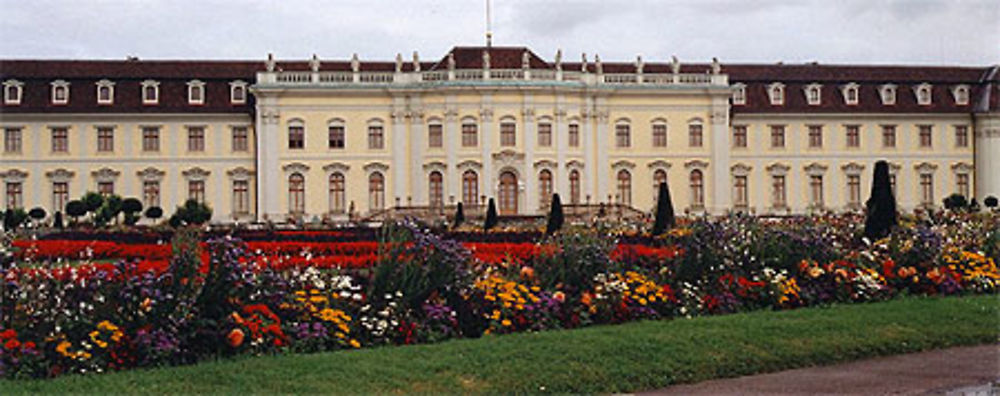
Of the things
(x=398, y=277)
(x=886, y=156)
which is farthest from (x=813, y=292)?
(x=886, y=156)

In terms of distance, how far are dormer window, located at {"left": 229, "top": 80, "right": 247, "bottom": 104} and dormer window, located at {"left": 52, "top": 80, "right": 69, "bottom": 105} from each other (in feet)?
21.5

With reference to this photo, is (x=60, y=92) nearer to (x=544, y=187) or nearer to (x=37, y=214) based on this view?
(x=37, y=214)

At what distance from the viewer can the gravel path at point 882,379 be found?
905 centimetres

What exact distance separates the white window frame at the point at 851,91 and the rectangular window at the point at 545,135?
1446cm

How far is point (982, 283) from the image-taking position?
15258 millimetres

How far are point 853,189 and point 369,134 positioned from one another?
72.2 ft

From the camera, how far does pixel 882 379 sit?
955 cm

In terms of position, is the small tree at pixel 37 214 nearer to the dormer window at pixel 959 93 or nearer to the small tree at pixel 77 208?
the small tree at pixel 77 208

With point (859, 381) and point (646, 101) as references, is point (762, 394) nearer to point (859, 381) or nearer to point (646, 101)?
point (859, 381)

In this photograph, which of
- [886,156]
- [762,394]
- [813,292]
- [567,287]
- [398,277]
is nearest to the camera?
[762,394]

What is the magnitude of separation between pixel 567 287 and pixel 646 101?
1457 inches

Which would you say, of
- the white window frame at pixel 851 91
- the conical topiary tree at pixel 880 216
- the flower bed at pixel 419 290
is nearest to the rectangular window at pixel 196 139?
the white window frame at pixel 851 91

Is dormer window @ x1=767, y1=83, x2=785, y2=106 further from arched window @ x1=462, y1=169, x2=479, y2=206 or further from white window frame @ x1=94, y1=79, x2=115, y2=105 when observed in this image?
white window frame @ x1=94, y1=79, x2=115, y2=105

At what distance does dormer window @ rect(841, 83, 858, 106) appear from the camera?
51.7 m
